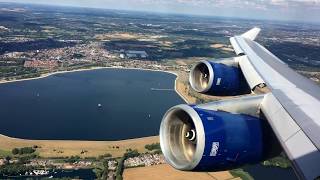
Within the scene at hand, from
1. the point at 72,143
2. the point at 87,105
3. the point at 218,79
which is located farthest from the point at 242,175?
the point at 87,105

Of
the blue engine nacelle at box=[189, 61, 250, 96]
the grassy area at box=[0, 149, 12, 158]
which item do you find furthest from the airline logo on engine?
the grassy area at box=[0, 149, 12, 158]

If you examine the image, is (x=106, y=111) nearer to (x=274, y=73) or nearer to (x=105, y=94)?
(x=105, y=94)

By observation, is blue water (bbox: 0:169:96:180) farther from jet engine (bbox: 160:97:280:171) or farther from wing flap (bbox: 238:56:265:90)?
jet engine (bbox: 160:97:280:171)

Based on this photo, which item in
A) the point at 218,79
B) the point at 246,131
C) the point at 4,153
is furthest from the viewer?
the point at 4,153

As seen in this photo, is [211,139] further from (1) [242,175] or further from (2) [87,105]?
(2) [87,105]

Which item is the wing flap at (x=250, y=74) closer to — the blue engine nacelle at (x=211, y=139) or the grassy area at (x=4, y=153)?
the blue engine nacelle at (x=211, y=139)

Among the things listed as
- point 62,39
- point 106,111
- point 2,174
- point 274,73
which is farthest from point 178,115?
point 62,39

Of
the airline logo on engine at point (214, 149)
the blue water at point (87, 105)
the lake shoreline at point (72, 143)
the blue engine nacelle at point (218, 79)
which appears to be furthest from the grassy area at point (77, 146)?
the airline logo on engine at point (214, 149)
